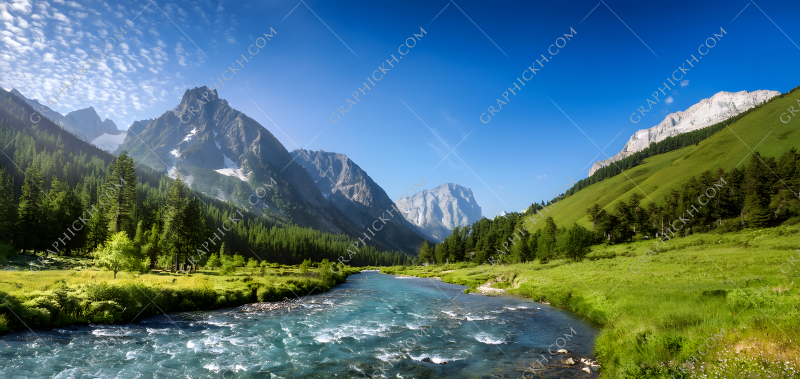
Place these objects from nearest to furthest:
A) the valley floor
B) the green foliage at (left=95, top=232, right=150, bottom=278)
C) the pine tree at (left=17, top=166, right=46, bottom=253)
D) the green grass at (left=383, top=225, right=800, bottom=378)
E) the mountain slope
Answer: the green grass at (left=383, top=225, right=800, bottom=378) < the valley floor < the green foliage at (left=95, top=232, right=150, bottom=278) < the pine tree at (left=17, top=166, right=46, bottom=253) < the mountain slope

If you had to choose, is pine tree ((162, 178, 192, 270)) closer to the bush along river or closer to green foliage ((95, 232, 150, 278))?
green foliage ((95, 232, 150, 278))

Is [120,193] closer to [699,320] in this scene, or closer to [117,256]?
[117,256]

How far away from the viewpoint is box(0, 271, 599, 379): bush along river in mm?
15141

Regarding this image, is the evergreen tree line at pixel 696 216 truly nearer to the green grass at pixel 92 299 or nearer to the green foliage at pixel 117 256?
the green grass at pixel 92 299

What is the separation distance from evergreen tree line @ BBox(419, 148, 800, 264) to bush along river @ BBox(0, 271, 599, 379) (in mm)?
64447

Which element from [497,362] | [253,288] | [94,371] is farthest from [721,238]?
[94,371]

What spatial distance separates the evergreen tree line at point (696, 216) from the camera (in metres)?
71.9

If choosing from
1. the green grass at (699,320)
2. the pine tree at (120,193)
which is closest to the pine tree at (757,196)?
the green grass at (699,320)

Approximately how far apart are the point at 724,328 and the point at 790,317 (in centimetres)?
219

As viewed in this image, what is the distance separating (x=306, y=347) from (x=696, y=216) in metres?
107

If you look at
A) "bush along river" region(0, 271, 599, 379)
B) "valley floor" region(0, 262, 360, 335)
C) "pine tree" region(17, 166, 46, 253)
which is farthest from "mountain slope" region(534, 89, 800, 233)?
"pine tree" region(17, 166, 46, 253)

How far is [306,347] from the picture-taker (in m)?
19.6

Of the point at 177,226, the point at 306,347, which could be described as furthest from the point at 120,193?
the point at 306,347

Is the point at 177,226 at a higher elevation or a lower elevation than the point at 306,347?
higher
